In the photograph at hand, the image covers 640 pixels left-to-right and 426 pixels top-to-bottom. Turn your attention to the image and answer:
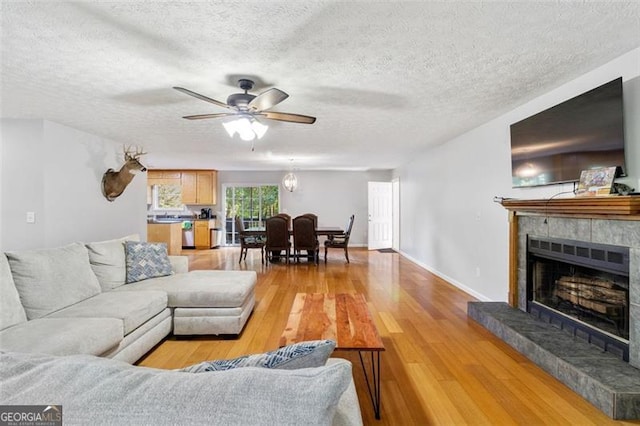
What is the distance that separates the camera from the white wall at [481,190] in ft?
7.26

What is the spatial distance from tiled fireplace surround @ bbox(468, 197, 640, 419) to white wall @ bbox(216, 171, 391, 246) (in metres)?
6.17

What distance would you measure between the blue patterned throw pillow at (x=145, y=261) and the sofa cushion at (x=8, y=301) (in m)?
1.07

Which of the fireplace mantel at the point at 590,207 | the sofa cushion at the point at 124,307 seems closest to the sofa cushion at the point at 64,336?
the sofa cushion at the point at 124,307

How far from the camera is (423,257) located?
6254 millimetres

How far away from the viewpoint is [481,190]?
13.3 feet

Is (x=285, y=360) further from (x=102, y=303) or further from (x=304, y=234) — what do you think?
(x=304, y=234)

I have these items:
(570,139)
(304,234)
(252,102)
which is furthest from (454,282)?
(252,102)

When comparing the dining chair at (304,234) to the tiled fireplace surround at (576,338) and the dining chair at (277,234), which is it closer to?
the dining chair at (277,234)

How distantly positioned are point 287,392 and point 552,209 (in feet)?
9.36

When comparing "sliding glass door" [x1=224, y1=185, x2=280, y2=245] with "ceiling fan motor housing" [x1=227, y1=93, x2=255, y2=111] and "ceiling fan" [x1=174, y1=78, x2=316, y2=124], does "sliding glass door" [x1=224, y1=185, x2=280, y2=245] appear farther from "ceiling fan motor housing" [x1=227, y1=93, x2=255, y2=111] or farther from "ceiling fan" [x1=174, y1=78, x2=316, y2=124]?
"ceiling fan motor housing" [x1=227, y1=93, x2=255, y2=111]

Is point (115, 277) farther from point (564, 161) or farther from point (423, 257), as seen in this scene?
point (423, 257)

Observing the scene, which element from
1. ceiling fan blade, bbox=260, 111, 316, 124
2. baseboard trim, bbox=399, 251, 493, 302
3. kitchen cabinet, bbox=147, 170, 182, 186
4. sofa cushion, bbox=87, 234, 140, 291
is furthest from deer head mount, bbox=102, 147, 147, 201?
baseboard trim, bbox=399, 251, 493, 302

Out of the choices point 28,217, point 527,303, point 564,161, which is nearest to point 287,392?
point 564,161

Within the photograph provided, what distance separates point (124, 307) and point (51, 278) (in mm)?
608
